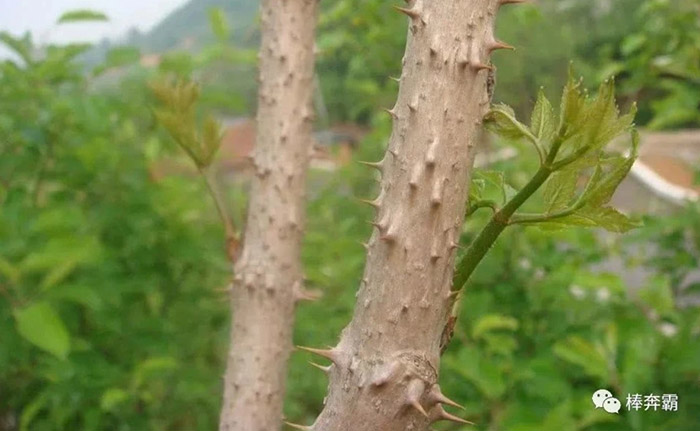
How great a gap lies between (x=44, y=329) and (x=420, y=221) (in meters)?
0.85

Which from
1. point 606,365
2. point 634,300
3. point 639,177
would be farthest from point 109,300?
point 639,177

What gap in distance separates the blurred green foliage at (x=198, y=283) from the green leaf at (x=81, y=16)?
5 centimetres

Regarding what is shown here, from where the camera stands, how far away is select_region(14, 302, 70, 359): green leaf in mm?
1122

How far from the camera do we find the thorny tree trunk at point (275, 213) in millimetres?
829

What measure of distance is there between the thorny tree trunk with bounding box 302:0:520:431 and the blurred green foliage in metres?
0.64

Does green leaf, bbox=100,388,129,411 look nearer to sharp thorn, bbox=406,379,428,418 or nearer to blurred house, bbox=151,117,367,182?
blurred house, bbox=151,117,367,182

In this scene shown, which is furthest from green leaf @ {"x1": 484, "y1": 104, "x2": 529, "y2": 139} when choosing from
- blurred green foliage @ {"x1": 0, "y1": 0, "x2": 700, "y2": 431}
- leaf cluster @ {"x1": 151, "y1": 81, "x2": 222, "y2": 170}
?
blurred green foliage @ {"x1": 0, "y1": 0, "x2": 700, "y2": 431}

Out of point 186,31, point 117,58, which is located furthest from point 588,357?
point 186,31

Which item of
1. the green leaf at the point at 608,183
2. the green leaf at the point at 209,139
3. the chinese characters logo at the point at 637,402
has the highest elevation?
the green leaf at the point at 209,139

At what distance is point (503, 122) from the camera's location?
0.44 meters

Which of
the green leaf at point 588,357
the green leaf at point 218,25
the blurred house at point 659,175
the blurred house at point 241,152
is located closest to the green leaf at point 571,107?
the green leaf at point 588,357

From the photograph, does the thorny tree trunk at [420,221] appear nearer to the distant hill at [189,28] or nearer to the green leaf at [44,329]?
the green leaf at [44,329]

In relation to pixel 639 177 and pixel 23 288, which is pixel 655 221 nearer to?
pixel 23 288

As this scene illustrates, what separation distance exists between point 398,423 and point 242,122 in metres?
1.95
